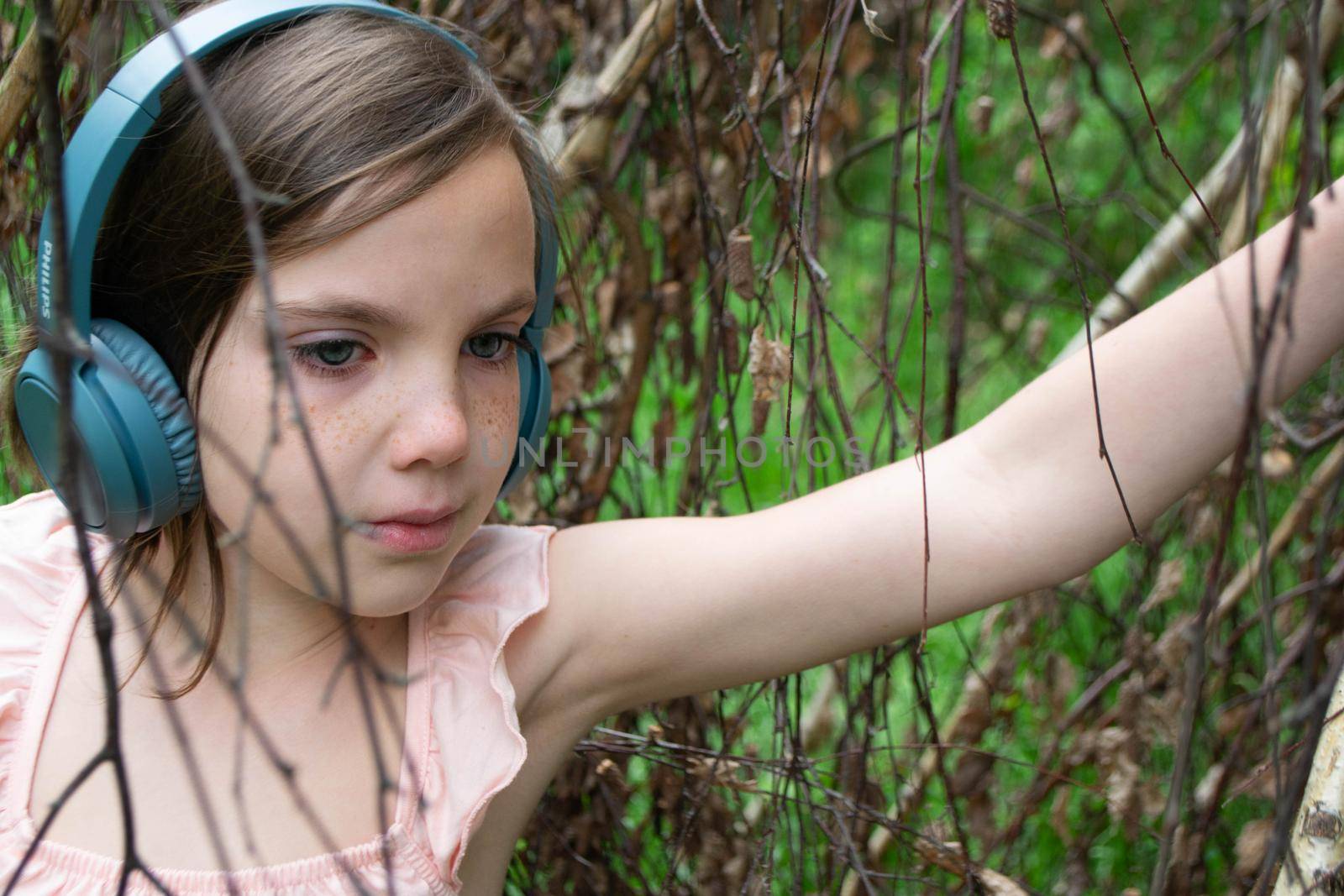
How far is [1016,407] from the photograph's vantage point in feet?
3.15

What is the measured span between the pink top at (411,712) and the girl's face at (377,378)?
131 millimetres

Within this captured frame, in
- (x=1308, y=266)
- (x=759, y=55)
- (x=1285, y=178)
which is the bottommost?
(x=1308, y=266)

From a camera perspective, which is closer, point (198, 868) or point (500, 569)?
point (198, 868)

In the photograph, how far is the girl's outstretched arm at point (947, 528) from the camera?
34.0 inches

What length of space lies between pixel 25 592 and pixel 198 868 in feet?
1.02

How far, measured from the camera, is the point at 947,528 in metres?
0.97

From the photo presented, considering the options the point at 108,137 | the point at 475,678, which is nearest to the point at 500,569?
the point at 475,678

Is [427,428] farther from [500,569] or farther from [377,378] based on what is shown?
[500,569]

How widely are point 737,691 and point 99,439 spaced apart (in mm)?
1569

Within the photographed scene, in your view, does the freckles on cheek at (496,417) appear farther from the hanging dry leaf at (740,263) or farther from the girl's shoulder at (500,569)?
the hanging dry leaf at (740,263)

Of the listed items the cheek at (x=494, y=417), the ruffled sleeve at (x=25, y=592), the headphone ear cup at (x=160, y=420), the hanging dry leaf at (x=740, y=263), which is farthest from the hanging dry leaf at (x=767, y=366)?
the ruffled sleeve at (x=25, y=592)

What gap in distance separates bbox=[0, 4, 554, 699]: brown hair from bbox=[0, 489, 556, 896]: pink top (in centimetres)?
17

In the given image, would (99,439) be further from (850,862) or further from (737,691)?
(737,691)

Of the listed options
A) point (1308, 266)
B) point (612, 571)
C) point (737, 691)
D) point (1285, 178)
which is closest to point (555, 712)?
point (612, 571)
